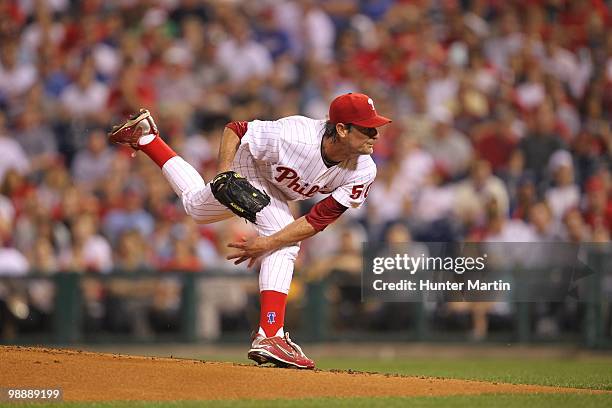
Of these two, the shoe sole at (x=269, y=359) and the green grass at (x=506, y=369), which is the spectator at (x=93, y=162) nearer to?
the green grass at (x=506, y=369)

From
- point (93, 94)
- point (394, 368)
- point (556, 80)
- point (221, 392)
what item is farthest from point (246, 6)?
point (221, 392)

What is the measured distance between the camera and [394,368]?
9555 mm

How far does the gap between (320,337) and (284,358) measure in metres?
4.63

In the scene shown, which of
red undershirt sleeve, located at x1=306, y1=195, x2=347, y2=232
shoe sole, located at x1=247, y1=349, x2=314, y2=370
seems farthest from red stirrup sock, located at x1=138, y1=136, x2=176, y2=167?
shoe sole, located at x1=247, y1=349, x2=314, y2=370

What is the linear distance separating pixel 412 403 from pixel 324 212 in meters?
1.41

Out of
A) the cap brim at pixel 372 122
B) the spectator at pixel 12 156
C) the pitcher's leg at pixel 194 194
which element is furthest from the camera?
the spectator at pixel 12 156

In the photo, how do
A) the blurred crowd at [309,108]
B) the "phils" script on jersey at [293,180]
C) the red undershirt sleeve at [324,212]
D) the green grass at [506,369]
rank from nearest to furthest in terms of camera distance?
the red undershirt sleeve at [324,212] < the "phils" script on jersey at [293,180] < the green grass at [506,369] < the blurred crowd at [309,108]

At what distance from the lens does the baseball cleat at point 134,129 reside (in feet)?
24.2

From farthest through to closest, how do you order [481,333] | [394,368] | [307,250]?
[307,250] → [481,333] → [394,368]

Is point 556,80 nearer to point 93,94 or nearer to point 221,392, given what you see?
point 93,94

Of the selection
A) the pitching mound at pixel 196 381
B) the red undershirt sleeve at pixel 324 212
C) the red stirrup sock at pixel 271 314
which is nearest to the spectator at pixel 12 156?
the pitching mound at pixel 196 381

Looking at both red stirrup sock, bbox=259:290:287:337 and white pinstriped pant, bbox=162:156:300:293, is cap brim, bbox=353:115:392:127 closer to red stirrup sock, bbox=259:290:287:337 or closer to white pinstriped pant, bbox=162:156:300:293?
white pinstriped pant, bbox=162:156:300:293

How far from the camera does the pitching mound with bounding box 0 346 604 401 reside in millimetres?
6020

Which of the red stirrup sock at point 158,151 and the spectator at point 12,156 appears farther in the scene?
the spectator at point 12,156
